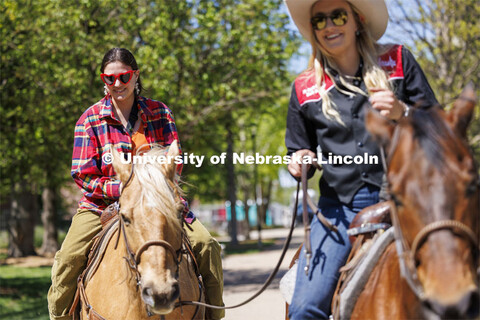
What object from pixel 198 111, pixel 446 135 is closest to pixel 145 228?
pixel 446 135

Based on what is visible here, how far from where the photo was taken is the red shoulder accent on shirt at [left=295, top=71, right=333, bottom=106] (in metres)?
3.92

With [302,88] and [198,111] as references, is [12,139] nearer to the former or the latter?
[198,111]

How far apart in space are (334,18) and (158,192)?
174 centimetres

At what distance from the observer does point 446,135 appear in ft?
8.91

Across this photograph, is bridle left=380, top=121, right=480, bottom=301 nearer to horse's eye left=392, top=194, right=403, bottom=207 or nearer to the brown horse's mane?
horse's eye left=392, top=194, right=403, bottom=207

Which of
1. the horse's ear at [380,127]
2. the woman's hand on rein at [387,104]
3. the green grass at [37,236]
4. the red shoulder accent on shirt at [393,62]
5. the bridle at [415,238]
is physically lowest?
the green grass at [37,236]

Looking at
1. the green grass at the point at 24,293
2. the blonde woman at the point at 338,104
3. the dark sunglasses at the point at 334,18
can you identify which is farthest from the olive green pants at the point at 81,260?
the green grass at the point at 24,293

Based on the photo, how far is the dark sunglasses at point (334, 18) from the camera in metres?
3.88

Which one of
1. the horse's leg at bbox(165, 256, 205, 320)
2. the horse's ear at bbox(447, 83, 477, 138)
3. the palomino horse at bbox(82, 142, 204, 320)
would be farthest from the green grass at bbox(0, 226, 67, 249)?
the horse's ear at bbox(447, 83, 477, 138)

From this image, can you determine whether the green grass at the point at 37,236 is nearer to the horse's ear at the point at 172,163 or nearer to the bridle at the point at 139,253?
the horse's ear at the point at 172,163

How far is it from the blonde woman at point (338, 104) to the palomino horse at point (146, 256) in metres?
0.95

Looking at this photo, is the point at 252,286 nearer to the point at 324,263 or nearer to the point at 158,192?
the point at 158,192

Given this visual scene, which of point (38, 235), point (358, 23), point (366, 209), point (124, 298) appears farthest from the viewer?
point (38, 235)

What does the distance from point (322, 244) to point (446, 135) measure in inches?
49.1
